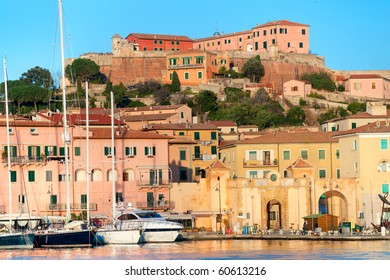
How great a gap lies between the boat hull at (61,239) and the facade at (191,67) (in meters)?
39.4

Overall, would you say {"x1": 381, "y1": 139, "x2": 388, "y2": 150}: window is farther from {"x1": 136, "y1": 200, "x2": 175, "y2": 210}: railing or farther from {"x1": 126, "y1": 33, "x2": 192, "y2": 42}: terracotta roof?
{"x1": 126, "y1": 33, "x2": 192, "y2": 42}: terracotta roof

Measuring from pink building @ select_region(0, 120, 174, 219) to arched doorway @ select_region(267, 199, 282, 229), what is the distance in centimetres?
326

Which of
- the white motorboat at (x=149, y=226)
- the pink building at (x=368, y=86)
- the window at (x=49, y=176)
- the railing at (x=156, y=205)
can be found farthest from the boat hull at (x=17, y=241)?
the pink building at (x=368, y=86)

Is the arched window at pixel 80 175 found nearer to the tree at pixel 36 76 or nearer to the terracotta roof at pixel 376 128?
the terracotta roof at pixel 376 128

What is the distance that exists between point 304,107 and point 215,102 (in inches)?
217

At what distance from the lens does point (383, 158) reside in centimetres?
3334

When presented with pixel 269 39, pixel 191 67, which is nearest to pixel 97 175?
pixel 191 67

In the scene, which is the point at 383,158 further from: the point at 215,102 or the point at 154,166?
the point at 215,102

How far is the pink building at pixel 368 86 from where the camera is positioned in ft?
214

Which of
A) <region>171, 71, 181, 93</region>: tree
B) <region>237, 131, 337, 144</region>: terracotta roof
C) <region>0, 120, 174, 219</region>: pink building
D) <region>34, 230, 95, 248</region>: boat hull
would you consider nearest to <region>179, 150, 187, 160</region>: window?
<region>237, 131, 337, 144</region>: terracotta roof

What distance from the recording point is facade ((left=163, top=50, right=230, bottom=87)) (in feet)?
213

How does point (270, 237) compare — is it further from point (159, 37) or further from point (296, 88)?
point (159, 37)

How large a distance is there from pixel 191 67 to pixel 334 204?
31587 mm

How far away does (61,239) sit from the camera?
2547 cm
